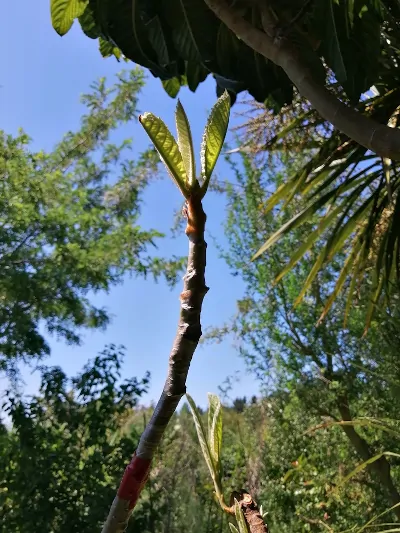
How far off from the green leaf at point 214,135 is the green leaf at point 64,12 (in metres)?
1.50

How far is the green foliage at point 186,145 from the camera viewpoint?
1.16 ft

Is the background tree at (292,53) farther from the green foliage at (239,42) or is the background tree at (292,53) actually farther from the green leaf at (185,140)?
the green leaf at (185,140)

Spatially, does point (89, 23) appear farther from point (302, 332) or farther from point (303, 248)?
point (302, 332)

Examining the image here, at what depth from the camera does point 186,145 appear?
37cm

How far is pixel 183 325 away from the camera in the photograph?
334 mm

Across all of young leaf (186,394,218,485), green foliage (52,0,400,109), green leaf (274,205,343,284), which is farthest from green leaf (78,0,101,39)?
young leaf (186,394,218,485)

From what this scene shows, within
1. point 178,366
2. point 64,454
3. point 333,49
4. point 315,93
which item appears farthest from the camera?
point 64,454

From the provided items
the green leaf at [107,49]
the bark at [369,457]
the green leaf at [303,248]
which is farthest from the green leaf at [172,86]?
the bark at [369,457]

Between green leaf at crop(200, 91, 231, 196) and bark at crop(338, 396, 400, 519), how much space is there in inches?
123

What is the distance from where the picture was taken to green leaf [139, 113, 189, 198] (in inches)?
13.9

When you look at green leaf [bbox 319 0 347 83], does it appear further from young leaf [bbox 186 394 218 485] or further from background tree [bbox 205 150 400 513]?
background tree [bbox 205 150 400 513]

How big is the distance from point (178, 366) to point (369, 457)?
373cm

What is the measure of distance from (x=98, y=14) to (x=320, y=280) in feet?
9.70

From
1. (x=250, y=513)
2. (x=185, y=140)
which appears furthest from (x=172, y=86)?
(x=250, y=513)
